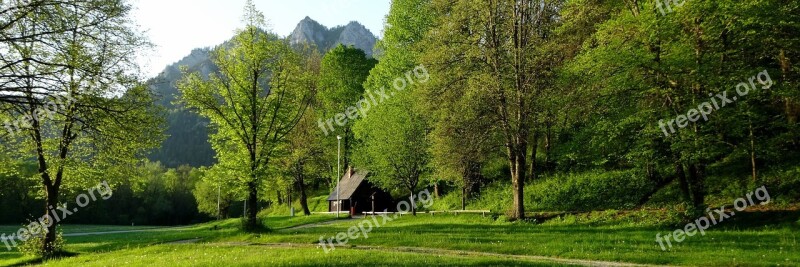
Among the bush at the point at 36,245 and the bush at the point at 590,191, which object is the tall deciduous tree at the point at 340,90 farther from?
the bush at the point at 36,245

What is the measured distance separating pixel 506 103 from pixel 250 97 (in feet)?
45.3

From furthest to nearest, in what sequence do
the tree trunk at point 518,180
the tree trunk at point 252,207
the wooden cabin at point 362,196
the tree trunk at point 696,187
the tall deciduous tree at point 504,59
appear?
the wooden cabin at point 362,196, the tree trunk at point 252,207, the tree trunk at point 518,180, the tall deciduous tree at point 504,59, the tree trunk at point 696,187

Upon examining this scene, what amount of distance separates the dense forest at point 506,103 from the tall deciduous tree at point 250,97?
9cm

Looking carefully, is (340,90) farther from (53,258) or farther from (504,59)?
(53,258)

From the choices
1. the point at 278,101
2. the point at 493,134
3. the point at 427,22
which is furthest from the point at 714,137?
the point at 427,22

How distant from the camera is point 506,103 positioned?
2384 cm

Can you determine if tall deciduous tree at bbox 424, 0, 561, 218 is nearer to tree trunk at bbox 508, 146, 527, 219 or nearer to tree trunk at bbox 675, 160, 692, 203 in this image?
tree trunk at bbox 508, 146, 527, 219

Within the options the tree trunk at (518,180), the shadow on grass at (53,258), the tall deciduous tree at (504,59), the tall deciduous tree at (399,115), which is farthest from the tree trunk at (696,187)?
the shadow on grass at (53,258)

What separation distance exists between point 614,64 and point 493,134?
687cm

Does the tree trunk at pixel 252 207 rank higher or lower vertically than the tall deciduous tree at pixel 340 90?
lower

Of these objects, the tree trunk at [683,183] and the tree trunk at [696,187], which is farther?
the tree trunk at [683,183]

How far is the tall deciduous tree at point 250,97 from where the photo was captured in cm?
2495

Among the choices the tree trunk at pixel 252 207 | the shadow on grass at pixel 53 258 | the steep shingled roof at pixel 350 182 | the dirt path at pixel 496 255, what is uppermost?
the steep shingled roof at pixel 350 182

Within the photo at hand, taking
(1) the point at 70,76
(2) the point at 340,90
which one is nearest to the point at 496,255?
(1) the point at 70,76
